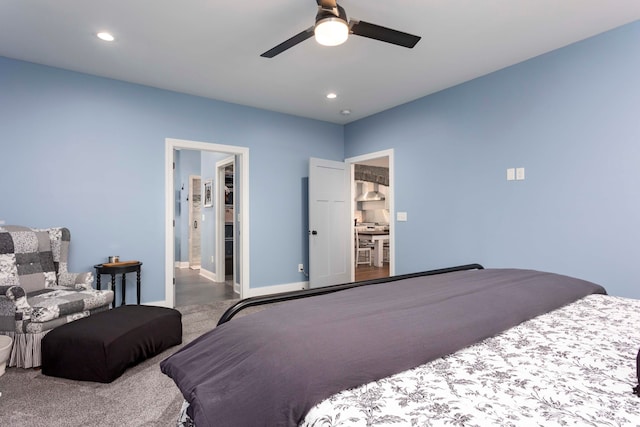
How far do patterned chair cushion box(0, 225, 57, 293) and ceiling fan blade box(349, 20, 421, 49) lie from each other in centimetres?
317

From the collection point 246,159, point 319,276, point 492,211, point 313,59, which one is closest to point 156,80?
point 246,159

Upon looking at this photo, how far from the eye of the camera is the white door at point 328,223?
15.8 feet

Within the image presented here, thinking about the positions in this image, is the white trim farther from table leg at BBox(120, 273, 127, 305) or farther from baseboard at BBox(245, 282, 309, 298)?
table leg at BBox(120, 273, 127, 305)

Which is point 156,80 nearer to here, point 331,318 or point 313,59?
point 313,59

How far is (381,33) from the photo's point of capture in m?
2.16

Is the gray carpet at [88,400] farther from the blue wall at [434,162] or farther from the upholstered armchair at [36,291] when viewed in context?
the blue wall at [434,162]

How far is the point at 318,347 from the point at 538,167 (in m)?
3.07

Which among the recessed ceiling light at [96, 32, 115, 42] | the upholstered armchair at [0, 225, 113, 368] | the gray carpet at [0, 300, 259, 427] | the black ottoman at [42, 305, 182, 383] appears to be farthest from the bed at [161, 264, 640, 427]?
the recessed ceiling light at [96, 32, 115, 42]

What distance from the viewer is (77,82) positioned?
3.45m

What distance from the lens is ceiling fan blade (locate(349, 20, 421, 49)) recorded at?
6.77 feet

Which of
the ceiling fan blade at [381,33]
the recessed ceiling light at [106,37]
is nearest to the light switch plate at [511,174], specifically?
the ceiling fan blade at [381,33]

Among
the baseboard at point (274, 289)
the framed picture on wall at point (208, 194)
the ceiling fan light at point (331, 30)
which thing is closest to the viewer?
the ceiling fan light at point (331, 30)

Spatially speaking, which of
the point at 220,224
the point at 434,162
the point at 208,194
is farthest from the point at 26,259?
the point at 434,162

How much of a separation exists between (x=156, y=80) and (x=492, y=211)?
384cm
